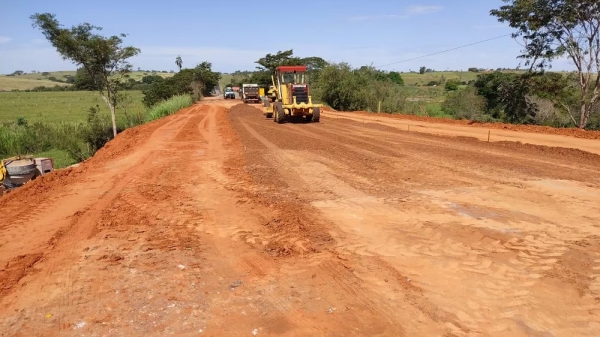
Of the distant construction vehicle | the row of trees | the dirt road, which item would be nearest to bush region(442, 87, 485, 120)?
the row of trees

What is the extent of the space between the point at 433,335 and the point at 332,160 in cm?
816

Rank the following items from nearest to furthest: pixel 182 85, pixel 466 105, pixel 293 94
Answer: pixel 293 94 < pixel 466 105 < pixel 182 85

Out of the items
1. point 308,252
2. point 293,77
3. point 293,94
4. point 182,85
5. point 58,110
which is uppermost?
point 182,85

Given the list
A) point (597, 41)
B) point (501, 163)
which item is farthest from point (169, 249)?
point (597, 41)

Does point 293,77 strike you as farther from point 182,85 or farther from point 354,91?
point 182,85

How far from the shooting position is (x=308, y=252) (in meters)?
5.25

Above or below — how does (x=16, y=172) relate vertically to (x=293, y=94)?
below

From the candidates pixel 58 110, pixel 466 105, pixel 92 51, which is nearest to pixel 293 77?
pixel 92 51

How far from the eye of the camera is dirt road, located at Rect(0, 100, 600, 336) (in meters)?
3.77

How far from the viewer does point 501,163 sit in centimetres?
1063

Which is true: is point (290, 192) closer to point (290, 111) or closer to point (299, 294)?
point (299, 294)

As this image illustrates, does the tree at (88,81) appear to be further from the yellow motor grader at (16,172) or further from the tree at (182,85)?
the tree at (182,85)

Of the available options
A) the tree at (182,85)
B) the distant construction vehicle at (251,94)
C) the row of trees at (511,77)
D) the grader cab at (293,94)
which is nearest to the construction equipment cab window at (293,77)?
the grader cab at (293,94)

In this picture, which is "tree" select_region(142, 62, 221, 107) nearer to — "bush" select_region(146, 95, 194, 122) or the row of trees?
"bush" select_region(146, 95, 194, 122)
